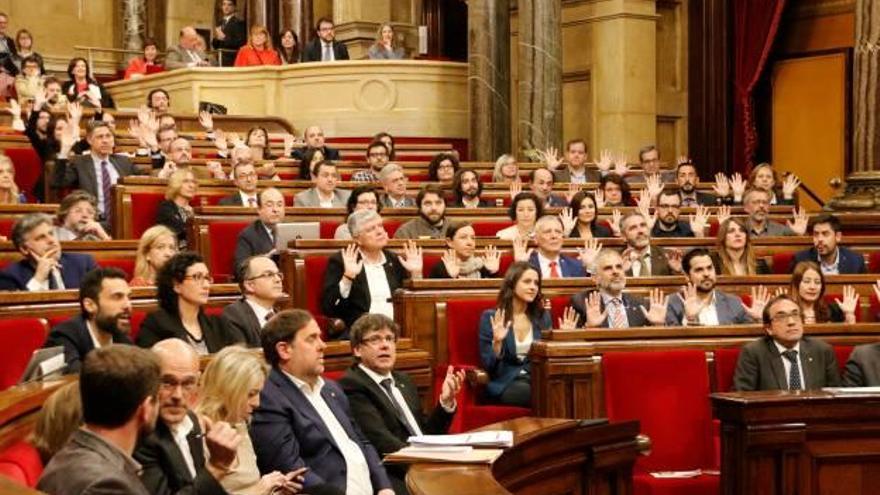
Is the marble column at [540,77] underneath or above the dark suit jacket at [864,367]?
above

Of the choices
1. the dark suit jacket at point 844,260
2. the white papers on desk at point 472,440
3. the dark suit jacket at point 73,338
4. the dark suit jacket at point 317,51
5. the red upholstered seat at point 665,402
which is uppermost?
the dark suit jacket at point 317,51

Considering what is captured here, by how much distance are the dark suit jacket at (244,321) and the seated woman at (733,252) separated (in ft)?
7.92

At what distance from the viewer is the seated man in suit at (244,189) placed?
705cm

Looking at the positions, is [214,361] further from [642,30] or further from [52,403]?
[642,30]

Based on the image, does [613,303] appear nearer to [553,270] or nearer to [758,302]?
[553,270]

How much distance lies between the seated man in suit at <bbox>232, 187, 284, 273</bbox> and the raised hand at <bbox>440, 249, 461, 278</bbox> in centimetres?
83

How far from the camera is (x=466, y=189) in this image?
24.5 feet

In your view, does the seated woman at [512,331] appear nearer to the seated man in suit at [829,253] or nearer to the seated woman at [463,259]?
the seated woman at [463,259]

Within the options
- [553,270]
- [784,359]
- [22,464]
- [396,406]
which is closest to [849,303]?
[784,359]

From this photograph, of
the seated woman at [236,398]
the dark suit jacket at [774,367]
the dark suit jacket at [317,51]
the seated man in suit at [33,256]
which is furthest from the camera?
the dark suit jacket at [317,51]

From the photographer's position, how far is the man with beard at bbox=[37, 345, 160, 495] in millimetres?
2299

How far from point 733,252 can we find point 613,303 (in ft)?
3.24

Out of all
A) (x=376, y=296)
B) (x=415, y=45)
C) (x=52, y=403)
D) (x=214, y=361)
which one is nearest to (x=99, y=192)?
(x=376, y=296)

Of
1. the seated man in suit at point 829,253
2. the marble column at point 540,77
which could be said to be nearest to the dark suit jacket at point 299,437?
the seated man in suit at point 829,253
